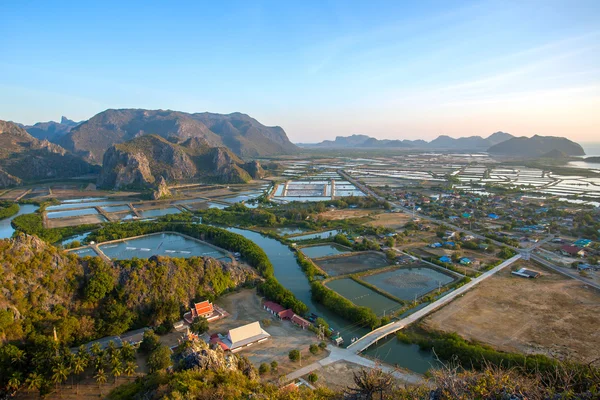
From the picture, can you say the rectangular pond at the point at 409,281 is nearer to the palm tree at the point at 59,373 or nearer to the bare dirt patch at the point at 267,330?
the bare dirt patch at the point at 267,330

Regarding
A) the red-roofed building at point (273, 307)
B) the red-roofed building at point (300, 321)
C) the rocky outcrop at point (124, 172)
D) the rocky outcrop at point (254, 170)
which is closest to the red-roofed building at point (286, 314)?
the red-roofed building at point (273, 307)

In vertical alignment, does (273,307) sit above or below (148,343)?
below

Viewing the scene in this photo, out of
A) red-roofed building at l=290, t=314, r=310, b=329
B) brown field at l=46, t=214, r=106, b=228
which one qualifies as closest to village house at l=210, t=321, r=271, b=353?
red-roofed building at l=290, t=314, r=310, b=329

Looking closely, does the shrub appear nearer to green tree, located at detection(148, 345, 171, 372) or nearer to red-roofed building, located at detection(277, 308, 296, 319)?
green tree, located at detection(148, 345, 171, 372)

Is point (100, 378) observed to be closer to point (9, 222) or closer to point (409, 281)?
point (409, 281)

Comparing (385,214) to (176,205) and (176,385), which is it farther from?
(176,385)

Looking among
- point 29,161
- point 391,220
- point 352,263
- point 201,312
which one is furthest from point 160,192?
point 201,312
